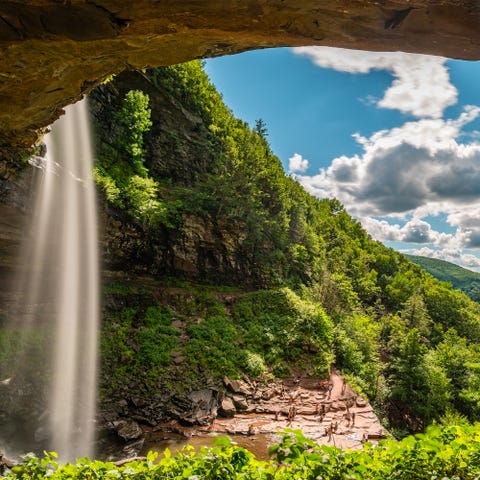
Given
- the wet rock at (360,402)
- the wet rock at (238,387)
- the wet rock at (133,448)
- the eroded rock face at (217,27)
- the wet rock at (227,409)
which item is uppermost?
the eroded rock face at (217,27)

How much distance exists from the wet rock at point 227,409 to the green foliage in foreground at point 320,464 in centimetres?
1190

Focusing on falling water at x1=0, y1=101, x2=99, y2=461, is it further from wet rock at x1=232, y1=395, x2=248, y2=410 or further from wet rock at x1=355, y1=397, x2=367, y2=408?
wet rock at x1=355, y1=397, x2=367, y2=408

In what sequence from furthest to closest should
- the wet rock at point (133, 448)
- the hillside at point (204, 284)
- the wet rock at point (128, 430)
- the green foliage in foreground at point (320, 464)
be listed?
the hillside at point (204, 284), the wet rock at point (128, 430), the wet rock at point (133, 448), the green foliage in foreground at point (320, 464)

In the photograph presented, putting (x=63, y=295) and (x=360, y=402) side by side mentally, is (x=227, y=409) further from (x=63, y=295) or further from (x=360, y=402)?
(x=63, y=295)

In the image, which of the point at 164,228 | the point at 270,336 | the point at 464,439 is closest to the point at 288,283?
the point at 270,336

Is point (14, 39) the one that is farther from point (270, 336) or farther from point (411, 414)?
point (411, 414)

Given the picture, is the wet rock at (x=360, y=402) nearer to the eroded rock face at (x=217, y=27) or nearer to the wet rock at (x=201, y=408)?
the wet rock at (x=201, y=408)

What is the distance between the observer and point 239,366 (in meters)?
18.6

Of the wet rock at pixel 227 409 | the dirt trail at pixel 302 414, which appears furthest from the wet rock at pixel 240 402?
the wet rock at pixel 227 409

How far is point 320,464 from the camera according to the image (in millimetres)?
3311

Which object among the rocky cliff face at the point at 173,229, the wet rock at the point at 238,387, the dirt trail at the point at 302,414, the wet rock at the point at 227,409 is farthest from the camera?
the rocky cliff face at the point at 173,229

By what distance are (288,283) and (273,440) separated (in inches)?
787

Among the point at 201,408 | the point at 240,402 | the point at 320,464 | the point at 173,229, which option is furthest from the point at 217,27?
the point at 173,229

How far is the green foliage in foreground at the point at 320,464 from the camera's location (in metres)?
3.27
